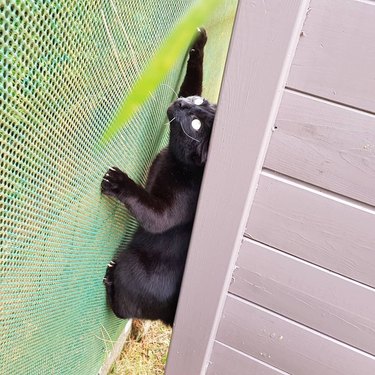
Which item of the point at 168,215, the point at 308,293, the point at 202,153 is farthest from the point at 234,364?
the point at 202,153

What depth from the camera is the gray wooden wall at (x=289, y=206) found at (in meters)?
0.71

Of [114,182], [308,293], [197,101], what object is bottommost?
[308,293]

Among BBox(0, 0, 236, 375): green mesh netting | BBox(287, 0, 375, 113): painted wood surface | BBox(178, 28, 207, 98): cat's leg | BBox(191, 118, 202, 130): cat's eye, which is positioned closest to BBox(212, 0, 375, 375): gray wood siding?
BBox(287, 0, 375, 113): painted wood surface

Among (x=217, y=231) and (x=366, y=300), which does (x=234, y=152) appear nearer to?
(x=217, y=231)

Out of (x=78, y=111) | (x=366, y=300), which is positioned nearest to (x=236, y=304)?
(x=366, y=300)

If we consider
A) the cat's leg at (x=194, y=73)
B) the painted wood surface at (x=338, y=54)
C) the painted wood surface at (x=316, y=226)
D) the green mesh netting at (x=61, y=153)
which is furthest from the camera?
the cat's leg at (x=194, y=73)

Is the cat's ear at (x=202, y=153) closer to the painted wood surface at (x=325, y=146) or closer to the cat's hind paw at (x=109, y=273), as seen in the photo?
the painted wood surface at (x=325, y=146)

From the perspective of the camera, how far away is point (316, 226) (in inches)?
35.8

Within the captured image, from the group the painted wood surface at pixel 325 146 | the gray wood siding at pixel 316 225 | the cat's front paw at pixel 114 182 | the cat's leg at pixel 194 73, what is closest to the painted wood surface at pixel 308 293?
the gray wood siding at pixel 316 225

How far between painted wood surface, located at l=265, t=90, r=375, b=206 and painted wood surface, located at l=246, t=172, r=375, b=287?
3 cm

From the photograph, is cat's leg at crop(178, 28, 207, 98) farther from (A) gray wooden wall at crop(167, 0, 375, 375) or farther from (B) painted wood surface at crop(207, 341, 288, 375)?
(B) painted wood surface at crop(207, 341, 288, 375)

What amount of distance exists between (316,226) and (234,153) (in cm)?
26

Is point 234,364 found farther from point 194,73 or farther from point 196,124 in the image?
point 194,73

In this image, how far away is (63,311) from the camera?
37.7 inches
